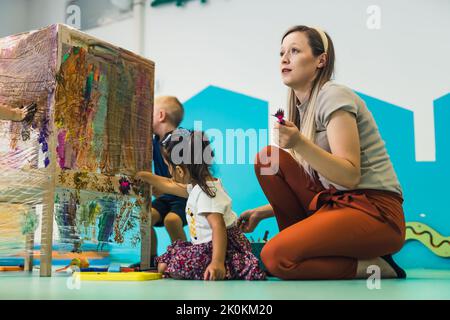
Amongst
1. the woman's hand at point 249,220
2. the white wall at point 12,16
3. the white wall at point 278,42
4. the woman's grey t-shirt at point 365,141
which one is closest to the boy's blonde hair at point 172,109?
the white wall at point 278,42

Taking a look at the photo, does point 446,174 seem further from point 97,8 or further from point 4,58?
point 97,8

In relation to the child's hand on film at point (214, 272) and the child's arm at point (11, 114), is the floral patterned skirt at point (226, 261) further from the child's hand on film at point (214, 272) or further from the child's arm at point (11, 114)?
the child's arm at point (11, 114)

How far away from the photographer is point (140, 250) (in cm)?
164

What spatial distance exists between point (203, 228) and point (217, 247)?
5.5 inches

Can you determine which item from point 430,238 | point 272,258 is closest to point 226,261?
point 272,258

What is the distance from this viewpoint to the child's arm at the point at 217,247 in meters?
1.33

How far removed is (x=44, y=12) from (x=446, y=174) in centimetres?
275

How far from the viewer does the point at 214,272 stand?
52.2 inches

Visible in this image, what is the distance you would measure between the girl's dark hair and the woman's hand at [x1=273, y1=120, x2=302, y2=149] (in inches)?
13.8

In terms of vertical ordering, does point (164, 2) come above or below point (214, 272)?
above

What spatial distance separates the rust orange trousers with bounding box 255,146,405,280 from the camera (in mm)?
1246

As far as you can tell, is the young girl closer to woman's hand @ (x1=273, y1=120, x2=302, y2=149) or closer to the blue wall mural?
woman's hand @ (x1=273, y1=120, x2=302, y2=149)

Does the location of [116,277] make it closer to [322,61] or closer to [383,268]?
[383,268]

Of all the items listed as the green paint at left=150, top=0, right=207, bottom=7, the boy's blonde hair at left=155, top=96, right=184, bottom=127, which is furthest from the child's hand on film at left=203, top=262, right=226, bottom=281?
the green paint at left=150, top=0, right=207, bottom=7
